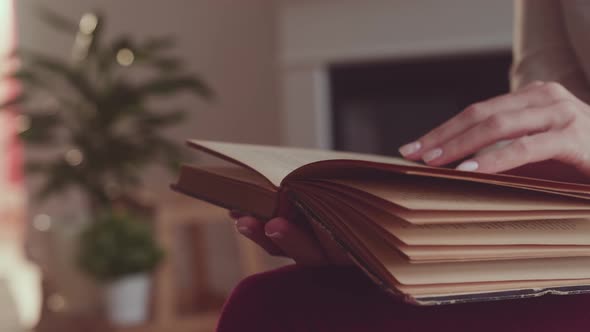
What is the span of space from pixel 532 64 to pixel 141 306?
5.31ft

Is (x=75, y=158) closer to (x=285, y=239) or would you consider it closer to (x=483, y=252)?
(x=285, y=239)

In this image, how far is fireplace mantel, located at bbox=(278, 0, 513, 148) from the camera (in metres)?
2.07

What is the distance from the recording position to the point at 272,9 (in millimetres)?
2742

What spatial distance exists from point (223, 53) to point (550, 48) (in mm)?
2155

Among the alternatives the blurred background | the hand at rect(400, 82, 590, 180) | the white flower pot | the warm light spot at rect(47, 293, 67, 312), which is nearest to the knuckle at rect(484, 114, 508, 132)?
the hand at rect(400, 82, 590, 180)

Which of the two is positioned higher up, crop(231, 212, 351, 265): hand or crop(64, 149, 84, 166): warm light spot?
crop(231, 212, 351, 265): hand

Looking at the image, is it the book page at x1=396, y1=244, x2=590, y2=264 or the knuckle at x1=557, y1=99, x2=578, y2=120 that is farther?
the knuckle at x1=557, y1=99, x2=578, y2=120

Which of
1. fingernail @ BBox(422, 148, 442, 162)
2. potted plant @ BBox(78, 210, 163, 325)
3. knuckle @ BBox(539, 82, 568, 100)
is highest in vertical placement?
knuckle @ BBox(539, 82, 568, 100)

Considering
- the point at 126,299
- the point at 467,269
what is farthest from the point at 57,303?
the point at 467,269

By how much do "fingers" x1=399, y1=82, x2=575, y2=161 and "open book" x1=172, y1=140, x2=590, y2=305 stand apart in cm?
7

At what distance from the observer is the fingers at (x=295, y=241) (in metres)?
0.45

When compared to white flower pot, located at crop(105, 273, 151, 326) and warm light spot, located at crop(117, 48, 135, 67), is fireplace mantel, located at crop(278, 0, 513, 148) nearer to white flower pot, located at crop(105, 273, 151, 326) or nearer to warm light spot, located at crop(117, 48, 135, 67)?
warm light spot, located at crop(117, 48, 135, 67)

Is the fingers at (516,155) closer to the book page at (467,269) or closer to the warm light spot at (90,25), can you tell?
the book page at (467,269)

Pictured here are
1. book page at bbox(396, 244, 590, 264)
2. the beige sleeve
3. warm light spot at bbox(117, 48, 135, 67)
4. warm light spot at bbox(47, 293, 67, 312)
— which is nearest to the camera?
book page at bbox(396, 244, 590, 264)
